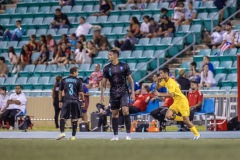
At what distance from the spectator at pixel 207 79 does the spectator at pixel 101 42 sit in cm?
620

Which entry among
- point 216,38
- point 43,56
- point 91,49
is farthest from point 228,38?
point 43,56

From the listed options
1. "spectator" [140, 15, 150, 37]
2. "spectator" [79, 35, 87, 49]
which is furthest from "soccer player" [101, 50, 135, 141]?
"spectator" [79, 35, 87, 49]

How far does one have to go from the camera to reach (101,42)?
37.0 metres

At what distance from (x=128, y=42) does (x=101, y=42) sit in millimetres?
1276

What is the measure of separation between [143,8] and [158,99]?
9193 mm

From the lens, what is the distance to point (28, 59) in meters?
38.9

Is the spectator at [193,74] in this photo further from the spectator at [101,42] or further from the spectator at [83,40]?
the spectator at [83,40]

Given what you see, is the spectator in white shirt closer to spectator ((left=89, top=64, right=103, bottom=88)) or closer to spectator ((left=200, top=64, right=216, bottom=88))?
spectator ((left=89, top=64, right=103, bottom=88))

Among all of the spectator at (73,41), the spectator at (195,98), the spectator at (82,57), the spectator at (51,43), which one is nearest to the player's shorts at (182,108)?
the spectator at (195,98)

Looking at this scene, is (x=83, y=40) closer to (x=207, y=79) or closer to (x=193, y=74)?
(x=193, y=74)

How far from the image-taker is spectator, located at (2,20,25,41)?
40.6 meters

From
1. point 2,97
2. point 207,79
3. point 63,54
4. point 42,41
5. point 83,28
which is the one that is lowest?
point 2,97

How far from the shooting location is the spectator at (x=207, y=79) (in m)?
31.5

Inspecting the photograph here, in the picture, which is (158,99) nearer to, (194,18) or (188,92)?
(188,92)
